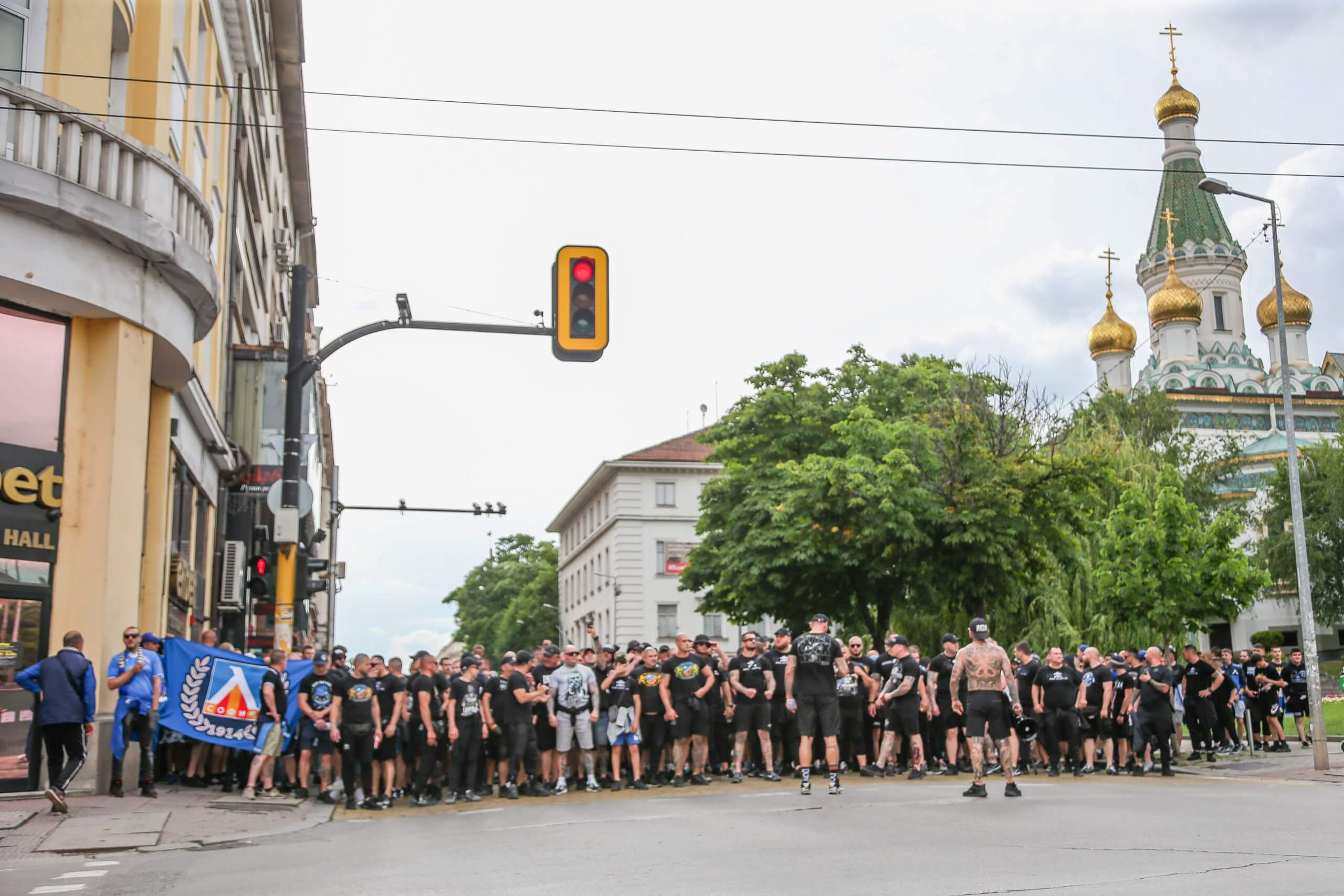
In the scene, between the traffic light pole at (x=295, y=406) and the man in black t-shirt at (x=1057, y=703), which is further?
the man in black t-shirt at (x=1057, y=703)

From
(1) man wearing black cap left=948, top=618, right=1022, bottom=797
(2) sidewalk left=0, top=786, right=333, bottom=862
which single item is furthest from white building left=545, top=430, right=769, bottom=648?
(1) man wearing black cap left=948, top=618, right=1022, bottom=797

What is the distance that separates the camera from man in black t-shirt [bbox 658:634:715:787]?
16.6 meters

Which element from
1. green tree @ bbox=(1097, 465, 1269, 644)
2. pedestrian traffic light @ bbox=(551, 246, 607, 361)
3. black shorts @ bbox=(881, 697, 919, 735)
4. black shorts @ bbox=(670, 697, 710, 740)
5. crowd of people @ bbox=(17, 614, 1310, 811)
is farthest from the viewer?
green tree @ bbox=(1097, 465, 1269, 644)

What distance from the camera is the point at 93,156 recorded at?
45.9 ft

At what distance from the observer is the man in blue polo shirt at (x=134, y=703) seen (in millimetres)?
13570

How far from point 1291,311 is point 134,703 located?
9633cm

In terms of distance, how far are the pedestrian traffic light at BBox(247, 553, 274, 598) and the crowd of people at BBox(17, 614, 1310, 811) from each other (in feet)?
2.63

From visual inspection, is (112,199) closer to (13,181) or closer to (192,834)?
(13,181)

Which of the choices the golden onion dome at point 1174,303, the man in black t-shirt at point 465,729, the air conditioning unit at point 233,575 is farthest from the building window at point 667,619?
the man in black t-shirt at point 465,729

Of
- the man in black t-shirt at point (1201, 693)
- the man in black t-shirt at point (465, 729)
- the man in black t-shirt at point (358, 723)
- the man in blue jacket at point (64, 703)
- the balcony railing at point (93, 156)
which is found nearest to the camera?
the man in blue jacket at point (64, 703)

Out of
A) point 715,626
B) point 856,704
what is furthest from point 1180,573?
point 715,626

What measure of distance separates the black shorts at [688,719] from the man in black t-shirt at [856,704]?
6.59 ft

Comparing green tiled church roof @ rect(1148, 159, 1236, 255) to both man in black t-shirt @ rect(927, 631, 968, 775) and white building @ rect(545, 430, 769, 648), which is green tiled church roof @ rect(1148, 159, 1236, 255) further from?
man in black t-shirt @ rect(927, 631, 968, 775)

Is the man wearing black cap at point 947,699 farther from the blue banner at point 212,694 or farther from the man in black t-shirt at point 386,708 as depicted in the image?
the blue banner at point 212,694
